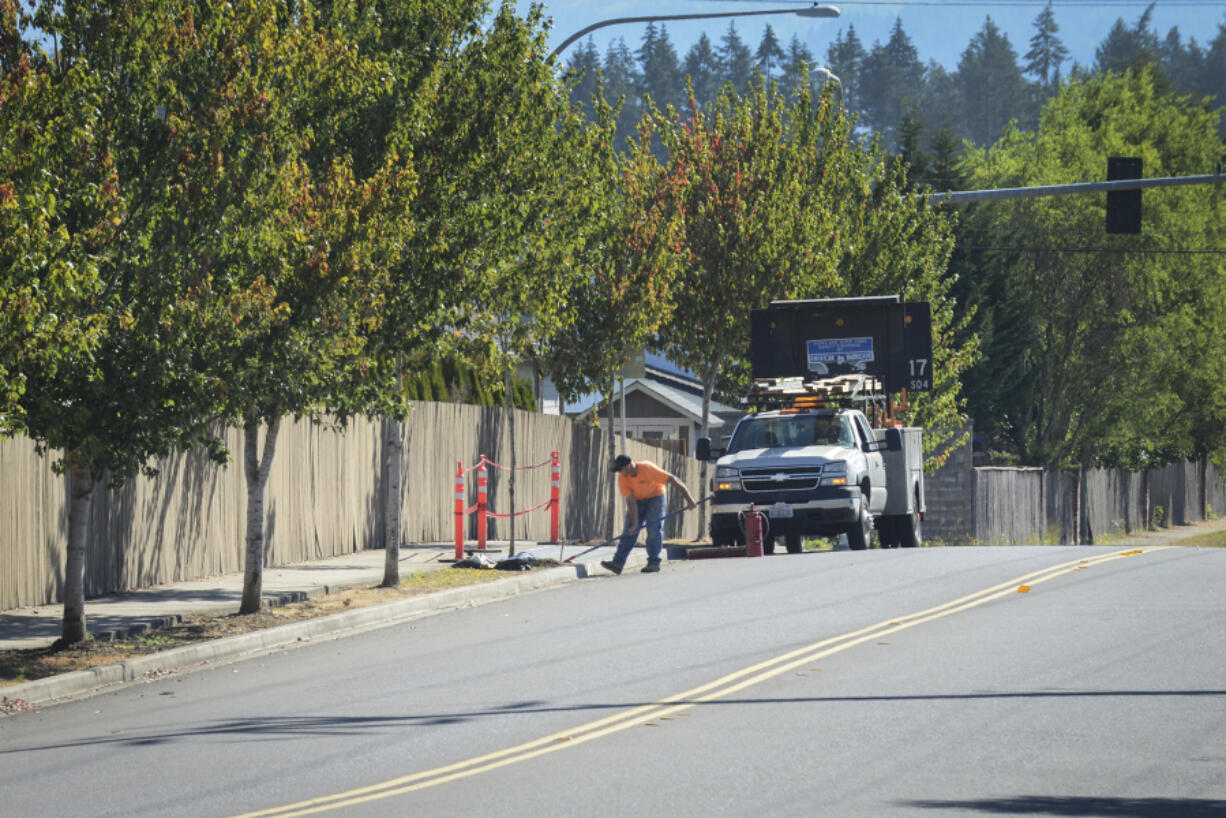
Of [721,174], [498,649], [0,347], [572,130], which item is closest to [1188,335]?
[721,174]

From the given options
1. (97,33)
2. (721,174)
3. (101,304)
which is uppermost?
(721,174)

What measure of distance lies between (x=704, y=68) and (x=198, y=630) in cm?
18419

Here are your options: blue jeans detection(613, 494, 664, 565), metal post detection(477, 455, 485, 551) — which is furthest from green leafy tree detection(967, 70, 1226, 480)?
blue jeans detection(613, 494, 664, 565)

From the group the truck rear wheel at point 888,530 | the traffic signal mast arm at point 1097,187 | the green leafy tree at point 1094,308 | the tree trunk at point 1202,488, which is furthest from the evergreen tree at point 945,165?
the truck rear wheel at point 888,530

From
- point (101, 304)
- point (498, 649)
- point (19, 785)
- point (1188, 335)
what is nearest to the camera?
point (19, 785)

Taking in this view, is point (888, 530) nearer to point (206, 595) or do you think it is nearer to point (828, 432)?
point (828, 432)

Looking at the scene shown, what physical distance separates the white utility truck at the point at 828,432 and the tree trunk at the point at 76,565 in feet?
39.0

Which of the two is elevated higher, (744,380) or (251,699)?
(744,380)

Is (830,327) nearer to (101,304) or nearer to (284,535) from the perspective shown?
(284,535)

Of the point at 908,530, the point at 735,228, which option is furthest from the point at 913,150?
the point at 908,530

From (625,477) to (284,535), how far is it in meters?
4.59

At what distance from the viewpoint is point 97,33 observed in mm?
13242

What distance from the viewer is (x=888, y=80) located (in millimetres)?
191000

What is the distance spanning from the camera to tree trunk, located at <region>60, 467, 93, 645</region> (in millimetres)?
13609
